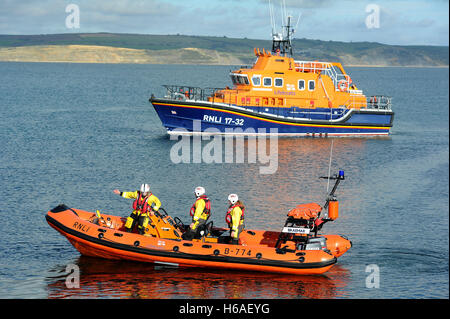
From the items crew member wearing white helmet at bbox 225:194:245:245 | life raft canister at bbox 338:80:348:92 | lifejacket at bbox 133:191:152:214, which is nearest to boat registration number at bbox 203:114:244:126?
life raft canister at bbox 338:80:348:92

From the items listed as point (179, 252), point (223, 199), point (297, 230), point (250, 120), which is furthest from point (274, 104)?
point (179, 252)

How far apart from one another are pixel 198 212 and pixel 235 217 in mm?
960

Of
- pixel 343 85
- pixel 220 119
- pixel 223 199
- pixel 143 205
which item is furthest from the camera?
pixel 343 85

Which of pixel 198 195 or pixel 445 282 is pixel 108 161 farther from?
pixel 445 282

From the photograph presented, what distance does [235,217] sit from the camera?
16.3m

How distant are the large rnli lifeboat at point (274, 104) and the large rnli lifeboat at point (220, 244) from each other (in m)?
17.7

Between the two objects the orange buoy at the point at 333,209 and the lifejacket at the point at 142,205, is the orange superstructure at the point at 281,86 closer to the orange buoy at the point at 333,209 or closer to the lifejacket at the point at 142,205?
the lifejacket at the point at 142,205

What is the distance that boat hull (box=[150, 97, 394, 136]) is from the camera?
3459 centimetres

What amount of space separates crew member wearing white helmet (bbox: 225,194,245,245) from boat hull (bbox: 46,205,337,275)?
31cm

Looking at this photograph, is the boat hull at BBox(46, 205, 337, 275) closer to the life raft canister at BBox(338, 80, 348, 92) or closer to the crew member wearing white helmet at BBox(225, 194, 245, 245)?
the crew member wearing white helmet at BBox(225, 194, 245, 245)

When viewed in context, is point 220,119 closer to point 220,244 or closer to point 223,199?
point 223,199

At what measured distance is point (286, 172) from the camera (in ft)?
94.0
